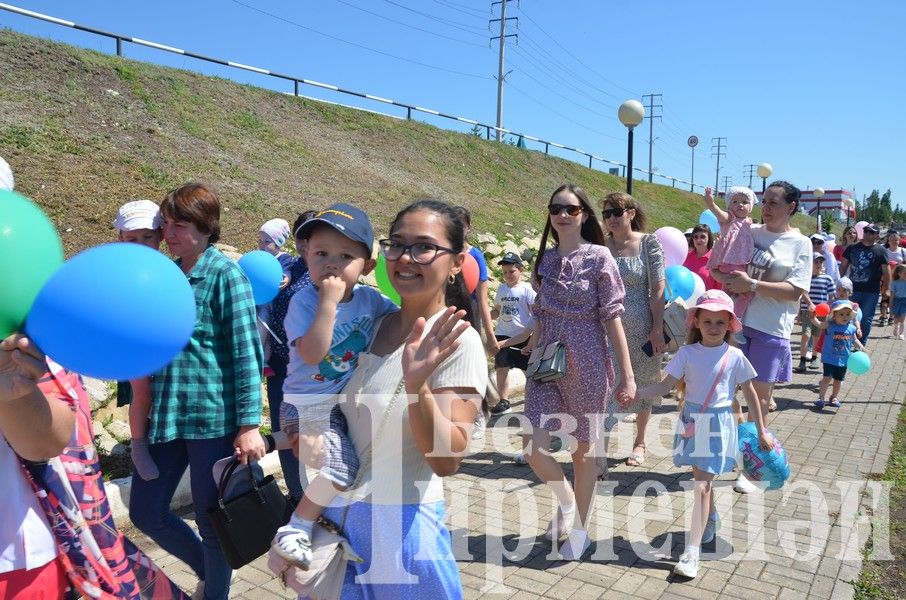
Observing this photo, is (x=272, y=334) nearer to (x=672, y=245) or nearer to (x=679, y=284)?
(x=679, y=284)

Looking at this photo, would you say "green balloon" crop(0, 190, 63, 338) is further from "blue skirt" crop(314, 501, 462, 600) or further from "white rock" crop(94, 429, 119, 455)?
"white rock" crop(94, 429, 119, 455)

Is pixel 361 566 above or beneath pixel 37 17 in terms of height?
beneath

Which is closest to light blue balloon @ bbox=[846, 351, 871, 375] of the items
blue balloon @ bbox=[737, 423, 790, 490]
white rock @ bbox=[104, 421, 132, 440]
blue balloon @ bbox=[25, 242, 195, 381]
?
blue balloon @ bbox=[737, 423, 790, 490]

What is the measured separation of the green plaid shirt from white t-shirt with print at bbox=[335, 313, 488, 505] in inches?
47.2

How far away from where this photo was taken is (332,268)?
7.15 feet

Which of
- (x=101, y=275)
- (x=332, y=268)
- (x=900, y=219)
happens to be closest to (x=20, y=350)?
(x=101, y=275)

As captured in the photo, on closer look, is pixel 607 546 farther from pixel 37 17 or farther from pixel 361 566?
pixel 37 17

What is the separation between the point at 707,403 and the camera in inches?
157

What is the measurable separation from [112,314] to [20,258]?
0.76 feet

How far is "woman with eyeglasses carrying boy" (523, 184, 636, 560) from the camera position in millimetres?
3977

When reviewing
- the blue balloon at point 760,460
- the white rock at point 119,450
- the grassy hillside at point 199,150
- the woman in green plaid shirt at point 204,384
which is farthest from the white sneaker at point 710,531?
the grassy hillside at point 199,150

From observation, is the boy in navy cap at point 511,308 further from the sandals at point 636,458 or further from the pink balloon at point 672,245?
the sandals at point 636,458

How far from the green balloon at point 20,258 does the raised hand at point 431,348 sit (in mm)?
895

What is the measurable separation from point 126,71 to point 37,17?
1759 millimetres
